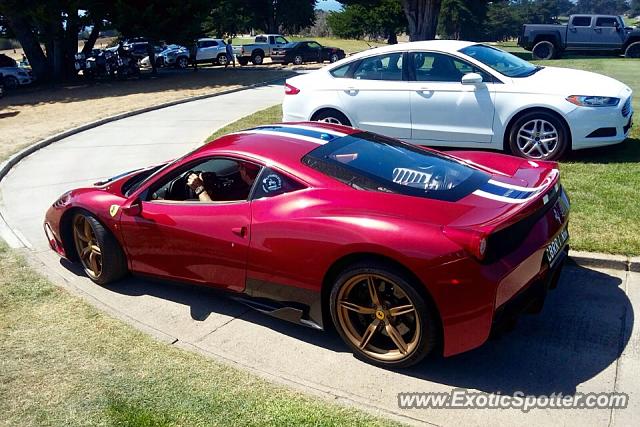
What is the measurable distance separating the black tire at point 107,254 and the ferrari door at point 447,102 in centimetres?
464

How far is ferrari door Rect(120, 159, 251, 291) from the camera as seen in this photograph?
4.17 meters

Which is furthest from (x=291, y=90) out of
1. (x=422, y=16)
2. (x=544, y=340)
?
(x=422, y=16)

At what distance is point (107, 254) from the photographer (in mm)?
4980

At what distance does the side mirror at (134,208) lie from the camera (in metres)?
4.69

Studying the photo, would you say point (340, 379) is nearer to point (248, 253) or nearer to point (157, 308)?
point (248, 253)

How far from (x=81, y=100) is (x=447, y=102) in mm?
16083

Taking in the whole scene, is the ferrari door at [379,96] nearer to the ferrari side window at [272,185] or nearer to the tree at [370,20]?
the ferrari side window at [272,185]

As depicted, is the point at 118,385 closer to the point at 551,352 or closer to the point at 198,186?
the point at 198,186

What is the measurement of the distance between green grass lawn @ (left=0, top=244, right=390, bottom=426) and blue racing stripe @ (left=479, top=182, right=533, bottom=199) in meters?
1.60

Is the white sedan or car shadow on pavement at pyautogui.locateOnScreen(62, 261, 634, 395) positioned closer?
car shadow on pavement at pyautogui.locateOnScreen(62, 261, 634, 395)

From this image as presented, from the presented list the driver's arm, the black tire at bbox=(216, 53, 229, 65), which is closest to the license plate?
the driver's arm

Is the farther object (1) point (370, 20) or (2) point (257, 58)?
(1) point (370, 20)

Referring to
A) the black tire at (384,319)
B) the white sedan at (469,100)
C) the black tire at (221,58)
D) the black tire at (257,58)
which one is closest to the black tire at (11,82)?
the black tire at (221,58)

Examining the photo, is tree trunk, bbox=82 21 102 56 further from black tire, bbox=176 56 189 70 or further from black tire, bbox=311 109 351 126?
black tire, bbox=311 109 351 126
